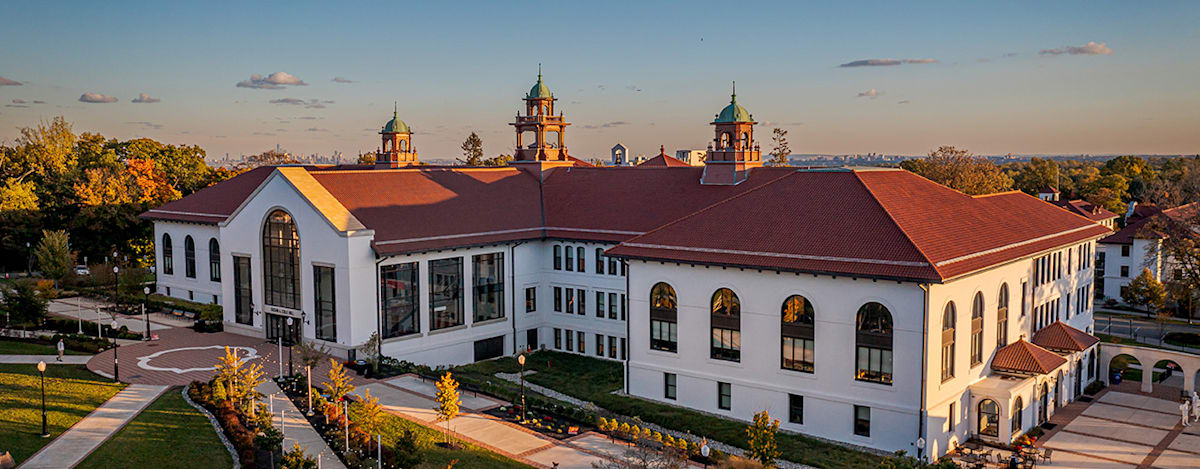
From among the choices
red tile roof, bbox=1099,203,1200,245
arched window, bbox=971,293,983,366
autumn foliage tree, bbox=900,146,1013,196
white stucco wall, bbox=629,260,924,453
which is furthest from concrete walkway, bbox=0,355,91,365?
autumn foliage tree, bbox=900,146,1013,196

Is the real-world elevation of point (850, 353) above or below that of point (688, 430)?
above

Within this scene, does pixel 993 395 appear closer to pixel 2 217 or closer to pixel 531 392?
pixel 531 392

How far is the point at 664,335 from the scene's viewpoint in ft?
126

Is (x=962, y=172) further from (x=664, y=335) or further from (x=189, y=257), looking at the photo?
(x=189, y=257)

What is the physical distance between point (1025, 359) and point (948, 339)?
5.41 meters

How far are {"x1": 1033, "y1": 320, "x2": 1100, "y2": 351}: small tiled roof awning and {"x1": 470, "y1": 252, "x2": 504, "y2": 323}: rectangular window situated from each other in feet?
89.4

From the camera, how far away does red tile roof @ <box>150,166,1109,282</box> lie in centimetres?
3381

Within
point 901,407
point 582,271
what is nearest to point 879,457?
point 901,407

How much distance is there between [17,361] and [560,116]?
3389 cm

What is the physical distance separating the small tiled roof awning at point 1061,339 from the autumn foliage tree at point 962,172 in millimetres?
43643

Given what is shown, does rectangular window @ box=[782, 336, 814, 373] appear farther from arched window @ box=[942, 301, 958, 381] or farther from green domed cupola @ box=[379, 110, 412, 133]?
green domed cupola @ box=[379, 110, 412, 133]

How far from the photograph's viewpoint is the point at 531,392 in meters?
40.0

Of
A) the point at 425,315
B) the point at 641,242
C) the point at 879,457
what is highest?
the point at 641,242

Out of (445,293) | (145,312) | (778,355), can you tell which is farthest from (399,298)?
(145,312)
